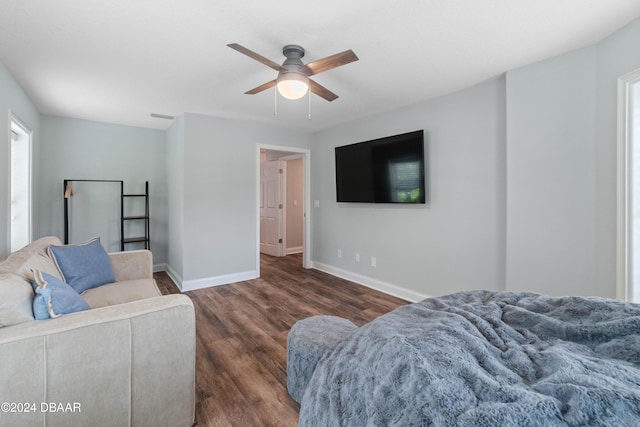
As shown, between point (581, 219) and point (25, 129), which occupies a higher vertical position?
point (25, 129)

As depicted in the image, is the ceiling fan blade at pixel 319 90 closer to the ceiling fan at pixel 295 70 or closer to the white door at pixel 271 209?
the ceiling fan at pixel 295 70

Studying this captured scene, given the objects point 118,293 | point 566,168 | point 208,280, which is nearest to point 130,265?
point 118,293

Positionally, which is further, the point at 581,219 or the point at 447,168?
the point at 447,168

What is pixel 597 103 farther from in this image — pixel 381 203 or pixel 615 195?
pixel 381 203

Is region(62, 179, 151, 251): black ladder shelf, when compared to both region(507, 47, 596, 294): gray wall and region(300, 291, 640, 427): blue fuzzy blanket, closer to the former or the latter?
region(300, 291, 640, 427): blue fuzzy blanket

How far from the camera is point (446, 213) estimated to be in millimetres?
3109

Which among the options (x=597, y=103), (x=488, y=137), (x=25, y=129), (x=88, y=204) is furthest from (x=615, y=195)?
(x=88, y=204)

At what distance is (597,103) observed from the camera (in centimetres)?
206

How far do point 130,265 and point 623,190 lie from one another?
13.1 ft

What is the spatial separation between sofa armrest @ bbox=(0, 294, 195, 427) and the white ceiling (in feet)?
5.72

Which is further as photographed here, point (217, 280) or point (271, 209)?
point (271, 209)

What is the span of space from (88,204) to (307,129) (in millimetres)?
3568

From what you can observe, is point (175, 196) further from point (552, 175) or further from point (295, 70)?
point (552, 175)

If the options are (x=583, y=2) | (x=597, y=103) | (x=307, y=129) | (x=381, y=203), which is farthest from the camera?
(x=307, y=129)
